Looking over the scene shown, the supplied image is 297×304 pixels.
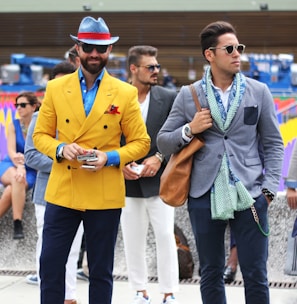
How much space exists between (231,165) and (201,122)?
278mm

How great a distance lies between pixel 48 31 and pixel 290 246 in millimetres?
33896

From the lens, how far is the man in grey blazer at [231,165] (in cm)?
443

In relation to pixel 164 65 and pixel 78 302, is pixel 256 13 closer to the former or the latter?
pixel 164 65

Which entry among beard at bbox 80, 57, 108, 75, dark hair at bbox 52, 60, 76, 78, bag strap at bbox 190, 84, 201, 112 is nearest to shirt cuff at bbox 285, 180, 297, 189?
bag strap at bbox 190, 84, 201, 112

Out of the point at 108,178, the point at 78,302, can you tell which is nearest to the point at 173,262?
the point at 78,302

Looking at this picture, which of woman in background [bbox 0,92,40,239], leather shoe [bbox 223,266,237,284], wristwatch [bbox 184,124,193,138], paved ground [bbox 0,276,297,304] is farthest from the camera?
woman in background [bbox 0,92,40,239]

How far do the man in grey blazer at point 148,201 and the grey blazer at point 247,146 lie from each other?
1251 mm

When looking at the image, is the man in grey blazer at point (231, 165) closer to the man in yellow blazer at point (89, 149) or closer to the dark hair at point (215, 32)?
the dark hair at point (215, 32)

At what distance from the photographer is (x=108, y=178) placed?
186 inches

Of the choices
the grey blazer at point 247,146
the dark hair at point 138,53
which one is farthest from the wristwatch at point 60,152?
the dark hair at point 138,53

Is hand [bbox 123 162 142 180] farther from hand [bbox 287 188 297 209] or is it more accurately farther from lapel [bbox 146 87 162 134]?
hand [bbox 287 188 297 209]

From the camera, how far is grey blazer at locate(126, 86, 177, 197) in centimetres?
586

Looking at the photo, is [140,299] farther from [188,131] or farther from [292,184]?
[188,131]

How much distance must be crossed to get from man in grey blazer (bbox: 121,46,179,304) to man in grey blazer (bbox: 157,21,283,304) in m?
1.26
